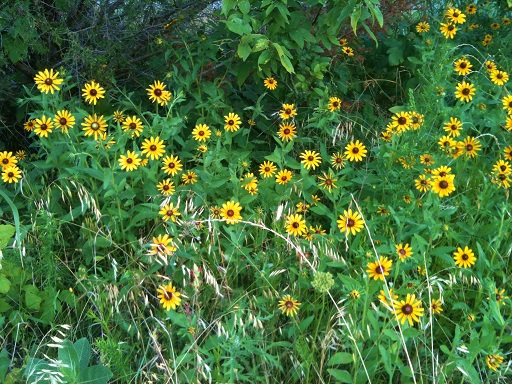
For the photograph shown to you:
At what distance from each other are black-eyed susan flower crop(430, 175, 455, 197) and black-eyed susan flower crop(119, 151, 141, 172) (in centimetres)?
113

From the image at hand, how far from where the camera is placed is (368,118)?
3.65m

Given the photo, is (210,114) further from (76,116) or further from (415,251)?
(415,251)

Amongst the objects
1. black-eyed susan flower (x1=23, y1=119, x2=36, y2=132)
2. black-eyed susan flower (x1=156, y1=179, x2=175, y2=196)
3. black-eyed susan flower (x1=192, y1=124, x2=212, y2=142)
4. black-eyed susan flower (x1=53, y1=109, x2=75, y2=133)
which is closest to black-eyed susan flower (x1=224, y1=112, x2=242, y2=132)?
black-eyed susan flower (x1=192, y1=124, x2=212, y2=142)

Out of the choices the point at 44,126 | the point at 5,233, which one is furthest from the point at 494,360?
the point at 44,126

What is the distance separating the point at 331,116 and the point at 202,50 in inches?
30.1

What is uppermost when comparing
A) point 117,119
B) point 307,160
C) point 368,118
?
point 117,119

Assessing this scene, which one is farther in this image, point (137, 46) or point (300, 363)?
point (137, 46)

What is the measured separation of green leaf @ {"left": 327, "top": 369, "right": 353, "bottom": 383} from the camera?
1.96 metres

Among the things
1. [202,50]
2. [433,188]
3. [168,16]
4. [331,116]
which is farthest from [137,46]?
[433,188]

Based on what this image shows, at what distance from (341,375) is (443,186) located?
866 mm

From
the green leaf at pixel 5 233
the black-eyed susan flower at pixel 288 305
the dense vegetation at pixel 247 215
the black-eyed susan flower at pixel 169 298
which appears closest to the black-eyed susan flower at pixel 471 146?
the dense vegetation at pixel 247 215

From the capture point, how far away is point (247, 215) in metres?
2.62

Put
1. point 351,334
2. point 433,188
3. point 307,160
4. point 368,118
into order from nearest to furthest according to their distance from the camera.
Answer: point 351,334 < point 433,188 < point 307,160 < point 368,118

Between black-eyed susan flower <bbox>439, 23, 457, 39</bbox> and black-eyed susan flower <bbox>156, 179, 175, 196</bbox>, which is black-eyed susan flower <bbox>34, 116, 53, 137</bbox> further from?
black-eyed susan flower <bbox>439, 23, 457, 39</bbox>
